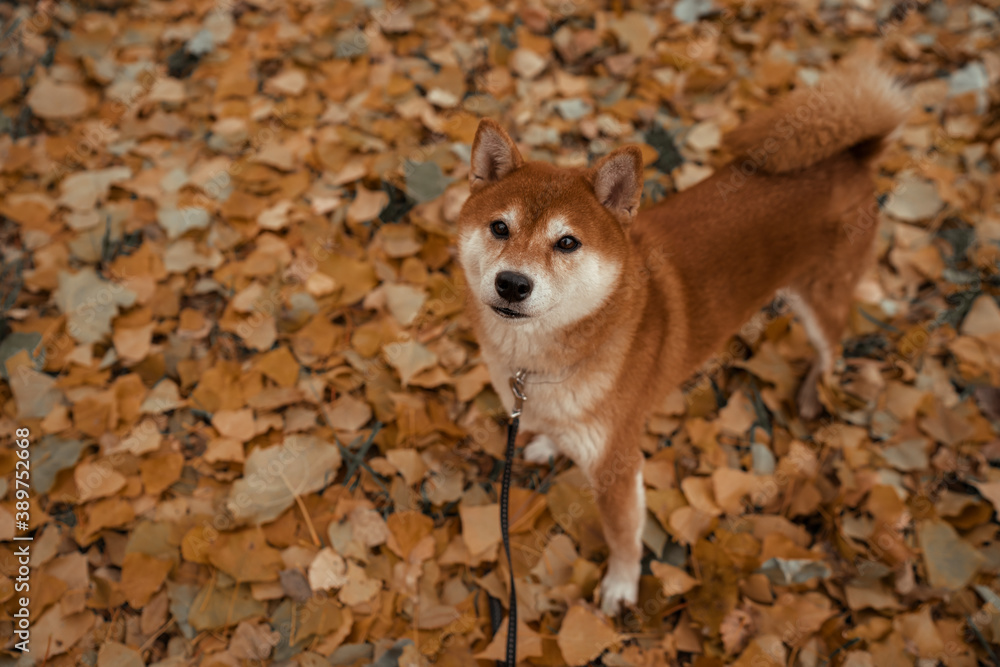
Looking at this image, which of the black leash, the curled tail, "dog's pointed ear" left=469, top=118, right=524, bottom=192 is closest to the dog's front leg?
the black leash

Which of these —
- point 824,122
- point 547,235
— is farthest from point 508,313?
point 824,122

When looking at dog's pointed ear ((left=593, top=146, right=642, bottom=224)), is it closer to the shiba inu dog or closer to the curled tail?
the shiba inu dog

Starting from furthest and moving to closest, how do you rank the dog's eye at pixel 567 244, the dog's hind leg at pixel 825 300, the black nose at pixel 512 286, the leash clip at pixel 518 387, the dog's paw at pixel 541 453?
the dog's paw at pixel 541 453 < the dog's hind leg at pixel 825 300 < the leash clip at pixel 518 387 < the dog's eye at pixel 567 244 < the black nose at pixel 512 286

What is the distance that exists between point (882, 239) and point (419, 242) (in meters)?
2.57

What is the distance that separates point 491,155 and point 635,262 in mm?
625

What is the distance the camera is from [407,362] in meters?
2.66

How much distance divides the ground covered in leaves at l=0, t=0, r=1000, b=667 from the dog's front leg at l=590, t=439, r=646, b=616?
9 cm

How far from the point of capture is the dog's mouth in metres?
1.77

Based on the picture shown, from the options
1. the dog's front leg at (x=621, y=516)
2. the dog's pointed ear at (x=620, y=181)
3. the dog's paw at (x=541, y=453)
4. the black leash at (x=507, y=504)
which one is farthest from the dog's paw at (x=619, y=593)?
the dog's pointed ear at (x=620, y=181)

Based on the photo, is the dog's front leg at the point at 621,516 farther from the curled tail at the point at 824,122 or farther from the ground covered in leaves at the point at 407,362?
the curled tail at the point at 824,122

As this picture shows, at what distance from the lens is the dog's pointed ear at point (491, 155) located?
1.92 m

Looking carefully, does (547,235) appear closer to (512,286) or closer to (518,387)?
(512,286)

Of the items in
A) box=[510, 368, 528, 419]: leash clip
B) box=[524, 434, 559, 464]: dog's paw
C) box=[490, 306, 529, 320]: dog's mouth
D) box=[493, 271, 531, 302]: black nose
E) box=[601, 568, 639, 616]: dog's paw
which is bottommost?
box=[601, 568, 639, 616]: dog's paw

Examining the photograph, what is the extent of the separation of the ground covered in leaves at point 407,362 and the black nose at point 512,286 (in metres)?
1.03
